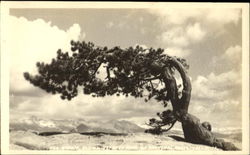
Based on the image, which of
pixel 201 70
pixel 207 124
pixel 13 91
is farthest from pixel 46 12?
pixel 207 124

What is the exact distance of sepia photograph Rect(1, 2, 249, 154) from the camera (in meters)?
1.69

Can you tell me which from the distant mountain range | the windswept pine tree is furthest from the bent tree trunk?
the distant mountain range

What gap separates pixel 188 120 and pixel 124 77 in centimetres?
31

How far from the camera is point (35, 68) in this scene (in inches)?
66.2

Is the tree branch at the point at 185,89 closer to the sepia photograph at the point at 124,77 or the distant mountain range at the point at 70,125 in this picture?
the sepia photograph at the point at 124,77

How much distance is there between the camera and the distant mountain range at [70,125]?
169 cm

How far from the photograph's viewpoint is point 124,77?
1.72 meters

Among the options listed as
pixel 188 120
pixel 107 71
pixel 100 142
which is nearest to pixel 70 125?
pixel 100 142

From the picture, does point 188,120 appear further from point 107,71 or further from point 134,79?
point 107,71

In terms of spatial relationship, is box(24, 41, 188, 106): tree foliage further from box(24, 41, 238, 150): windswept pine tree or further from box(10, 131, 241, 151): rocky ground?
box(10, 131, 241, 151): rocky ground

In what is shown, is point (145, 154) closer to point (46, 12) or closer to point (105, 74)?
point (105, 74)

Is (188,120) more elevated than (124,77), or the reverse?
(124,77)

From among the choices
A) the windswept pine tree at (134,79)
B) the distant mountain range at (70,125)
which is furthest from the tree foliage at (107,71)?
the distant mountain range at (70,125)

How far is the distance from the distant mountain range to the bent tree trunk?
177mm
